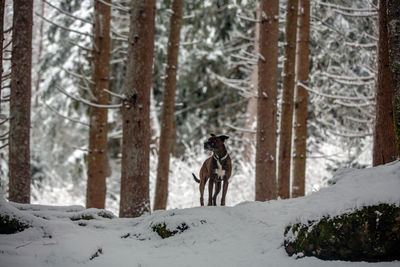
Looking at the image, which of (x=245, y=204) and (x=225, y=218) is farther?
(x=245, y=204)

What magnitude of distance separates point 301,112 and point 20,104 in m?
7.49

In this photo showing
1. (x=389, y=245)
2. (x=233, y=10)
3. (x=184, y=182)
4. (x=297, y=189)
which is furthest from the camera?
(x=233, y=10)

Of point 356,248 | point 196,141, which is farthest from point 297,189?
point 196,141

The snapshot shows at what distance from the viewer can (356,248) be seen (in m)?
3.81

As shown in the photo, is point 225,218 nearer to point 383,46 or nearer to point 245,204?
point 245,204

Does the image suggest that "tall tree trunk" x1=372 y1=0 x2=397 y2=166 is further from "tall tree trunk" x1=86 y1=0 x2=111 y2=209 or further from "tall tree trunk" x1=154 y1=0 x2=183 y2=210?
"tall tree trunk" x1=86 y1=0 x2=111 y2=209

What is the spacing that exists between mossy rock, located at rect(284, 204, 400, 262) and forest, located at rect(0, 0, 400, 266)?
0.02 metres

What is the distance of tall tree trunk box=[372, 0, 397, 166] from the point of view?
5.80 meters

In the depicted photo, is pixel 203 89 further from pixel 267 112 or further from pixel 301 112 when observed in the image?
pixel 267 112

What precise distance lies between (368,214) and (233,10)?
15.2m

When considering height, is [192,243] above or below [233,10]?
below

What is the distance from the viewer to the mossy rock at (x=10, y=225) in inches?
184

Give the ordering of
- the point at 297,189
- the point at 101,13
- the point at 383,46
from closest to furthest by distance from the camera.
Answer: the point at 383,46 → the point at 101,13 → the point at 297,189

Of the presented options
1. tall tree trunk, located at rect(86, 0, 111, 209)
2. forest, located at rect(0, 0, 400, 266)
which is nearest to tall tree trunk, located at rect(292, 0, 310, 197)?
forest, located at rect(0, 0, 400, 266)
